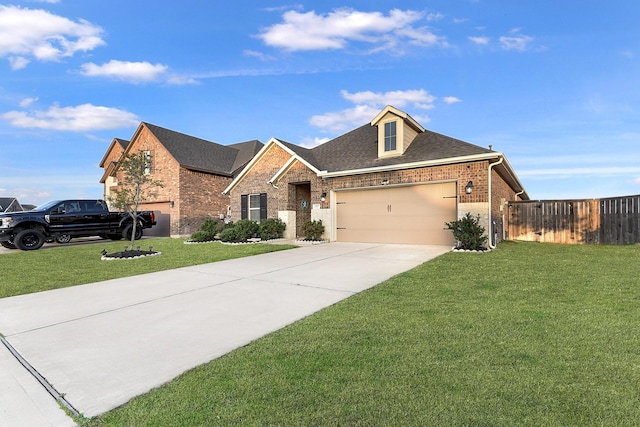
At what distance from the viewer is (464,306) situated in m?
4.42

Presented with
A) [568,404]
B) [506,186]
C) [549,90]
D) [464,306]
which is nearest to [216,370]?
[568,404]

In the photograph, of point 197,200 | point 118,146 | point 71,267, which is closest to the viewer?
point 71,267

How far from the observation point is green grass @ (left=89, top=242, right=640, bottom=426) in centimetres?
209

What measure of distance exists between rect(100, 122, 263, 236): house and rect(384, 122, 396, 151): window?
1272cm

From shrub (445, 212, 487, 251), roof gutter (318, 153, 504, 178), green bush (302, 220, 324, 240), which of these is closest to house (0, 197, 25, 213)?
green bush (302, 220, 324, 240)

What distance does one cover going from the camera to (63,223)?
45.9 feet

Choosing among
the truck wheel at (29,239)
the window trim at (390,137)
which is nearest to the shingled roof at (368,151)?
the window trim at (390,137)

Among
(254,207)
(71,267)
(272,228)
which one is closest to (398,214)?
(272,228)

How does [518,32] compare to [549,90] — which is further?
[549,90]

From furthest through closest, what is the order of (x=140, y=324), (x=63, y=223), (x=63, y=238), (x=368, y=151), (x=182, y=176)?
1. (x=182, y=176)
2. (x=368, y=151)
3. (x=63, y=238)
4. (x=63, y=223)
5. (x=140, y=324)

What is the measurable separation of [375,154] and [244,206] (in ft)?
26.7

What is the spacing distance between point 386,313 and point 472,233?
7574 millimetres

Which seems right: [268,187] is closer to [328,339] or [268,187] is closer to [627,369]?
[328,339]

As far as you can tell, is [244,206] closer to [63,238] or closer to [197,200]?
[197,200]
